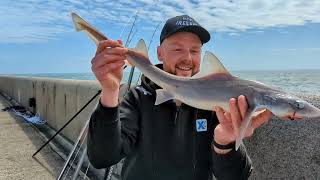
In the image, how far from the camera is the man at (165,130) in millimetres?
2770

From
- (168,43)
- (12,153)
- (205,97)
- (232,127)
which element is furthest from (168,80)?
(12,153)

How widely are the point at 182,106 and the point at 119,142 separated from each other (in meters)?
0.53

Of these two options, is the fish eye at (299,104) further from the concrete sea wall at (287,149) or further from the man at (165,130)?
the concrete sea wall at (287,149)

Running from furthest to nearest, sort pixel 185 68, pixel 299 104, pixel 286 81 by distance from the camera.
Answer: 1. pixel 286 81
2. pixel 185 68
3. pixel 299 104

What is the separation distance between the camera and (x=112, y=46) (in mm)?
2588

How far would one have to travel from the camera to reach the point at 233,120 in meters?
2.45

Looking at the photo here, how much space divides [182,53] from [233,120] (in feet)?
2.97

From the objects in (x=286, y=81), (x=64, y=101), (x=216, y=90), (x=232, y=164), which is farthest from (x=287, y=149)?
(x=286, y=81)

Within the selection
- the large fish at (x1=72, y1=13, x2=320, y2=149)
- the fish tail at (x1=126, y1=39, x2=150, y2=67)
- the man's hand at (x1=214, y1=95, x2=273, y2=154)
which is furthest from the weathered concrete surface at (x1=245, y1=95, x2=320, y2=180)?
the fish tail at (x1=126, y1=39, x2=150, y2=67)

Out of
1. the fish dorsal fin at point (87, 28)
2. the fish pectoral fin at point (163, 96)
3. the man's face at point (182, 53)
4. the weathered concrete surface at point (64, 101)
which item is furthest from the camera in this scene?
the weathered concrete surface at point (64, 101)

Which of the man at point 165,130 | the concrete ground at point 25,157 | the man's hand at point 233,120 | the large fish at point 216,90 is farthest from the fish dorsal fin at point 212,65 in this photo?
the concrete ground at point 25,157

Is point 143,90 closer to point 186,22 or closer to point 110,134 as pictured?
point 110,134

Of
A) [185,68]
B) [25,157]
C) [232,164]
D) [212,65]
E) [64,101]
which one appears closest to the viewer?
[212,65]

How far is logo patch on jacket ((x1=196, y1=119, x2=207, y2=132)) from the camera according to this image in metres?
3.06
